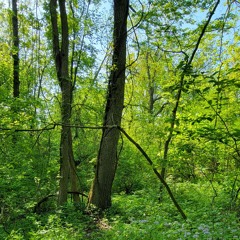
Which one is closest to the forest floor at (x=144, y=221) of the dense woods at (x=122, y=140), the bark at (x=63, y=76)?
the dense woods at (x=122, y=140)

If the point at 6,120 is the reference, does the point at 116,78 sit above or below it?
above

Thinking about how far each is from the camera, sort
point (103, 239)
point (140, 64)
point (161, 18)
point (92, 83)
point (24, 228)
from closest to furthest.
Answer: point (103, 239) < point (24, 228) < point (161, 18) < point (92, 83) < point (140, 64)

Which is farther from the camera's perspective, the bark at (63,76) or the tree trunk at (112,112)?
the bark at (63,76)

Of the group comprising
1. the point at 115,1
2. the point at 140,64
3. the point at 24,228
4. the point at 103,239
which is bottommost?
the point at 24,228

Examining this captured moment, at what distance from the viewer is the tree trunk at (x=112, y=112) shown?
5457 millimetres

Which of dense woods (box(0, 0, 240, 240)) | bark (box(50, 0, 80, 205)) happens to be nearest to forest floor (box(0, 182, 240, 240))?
dense woods (box(0, 0, 240, 240))

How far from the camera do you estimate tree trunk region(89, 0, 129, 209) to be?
5457mm

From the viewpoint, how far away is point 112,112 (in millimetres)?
5410

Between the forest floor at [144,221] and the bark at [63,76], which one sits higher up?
the bark at [63,76]

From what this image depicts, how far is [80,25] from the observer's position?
7.77 metres

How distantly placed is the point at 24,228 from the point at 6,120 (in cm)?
211

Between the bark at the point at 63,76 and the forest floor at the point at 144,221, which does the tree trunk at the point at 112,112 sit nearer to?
the forest floor at the point at 144,221

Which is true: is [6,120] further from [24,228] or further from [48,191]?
[48,191]

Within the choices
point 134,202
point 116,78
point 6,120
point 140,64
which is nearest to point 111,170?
point 134,202
